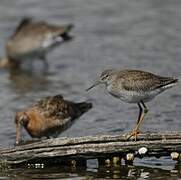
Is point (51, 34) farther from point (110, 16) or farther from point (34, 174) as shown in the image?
point (34, 174)

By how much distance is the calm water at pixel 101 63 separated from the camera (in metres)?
7.76

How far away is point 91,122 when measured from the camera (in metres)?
9.68

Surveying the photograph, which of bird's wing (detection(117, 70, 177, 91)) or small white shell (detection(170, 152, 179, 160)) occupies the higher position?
bird's wing (detection(117, 70, 177, 91))

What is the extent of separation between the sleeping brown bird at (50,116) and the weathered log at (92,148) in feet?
5.71

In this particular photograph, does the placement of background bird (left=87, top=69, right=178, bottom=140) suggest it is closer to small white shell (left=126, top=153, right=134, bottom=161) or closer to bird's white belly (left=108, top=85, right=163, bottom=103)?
bird's white belly (left=108, top=85, right=163, bottom=103)

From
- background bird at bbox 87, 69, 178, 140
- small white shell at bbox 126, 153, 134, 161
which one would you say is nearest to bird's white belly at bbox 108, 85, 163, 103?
background bird at bbox 87, 69, 178, 140

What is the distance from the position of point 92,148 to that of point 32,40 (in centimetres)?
731

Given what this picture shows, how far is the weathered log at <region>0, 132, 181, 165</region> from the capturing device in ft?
24.4

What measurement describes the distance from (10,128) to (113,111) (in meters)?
1.50

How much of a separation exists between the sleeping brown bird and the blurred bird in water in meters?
4.32

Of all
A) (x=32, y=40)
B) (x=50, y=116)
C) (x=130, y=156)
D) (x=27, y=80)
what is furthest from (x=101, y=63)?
(x=130, y=156)

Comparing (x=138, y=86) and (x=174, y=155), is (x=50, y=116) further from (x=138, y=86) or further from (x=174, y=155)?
(x=174, y=155)

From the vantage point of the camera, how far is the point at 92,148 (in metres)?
7.49

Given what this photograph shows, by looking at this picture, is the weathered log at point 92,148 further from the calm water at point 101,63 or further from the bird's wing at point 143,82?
the bird's wing at point 143,82
